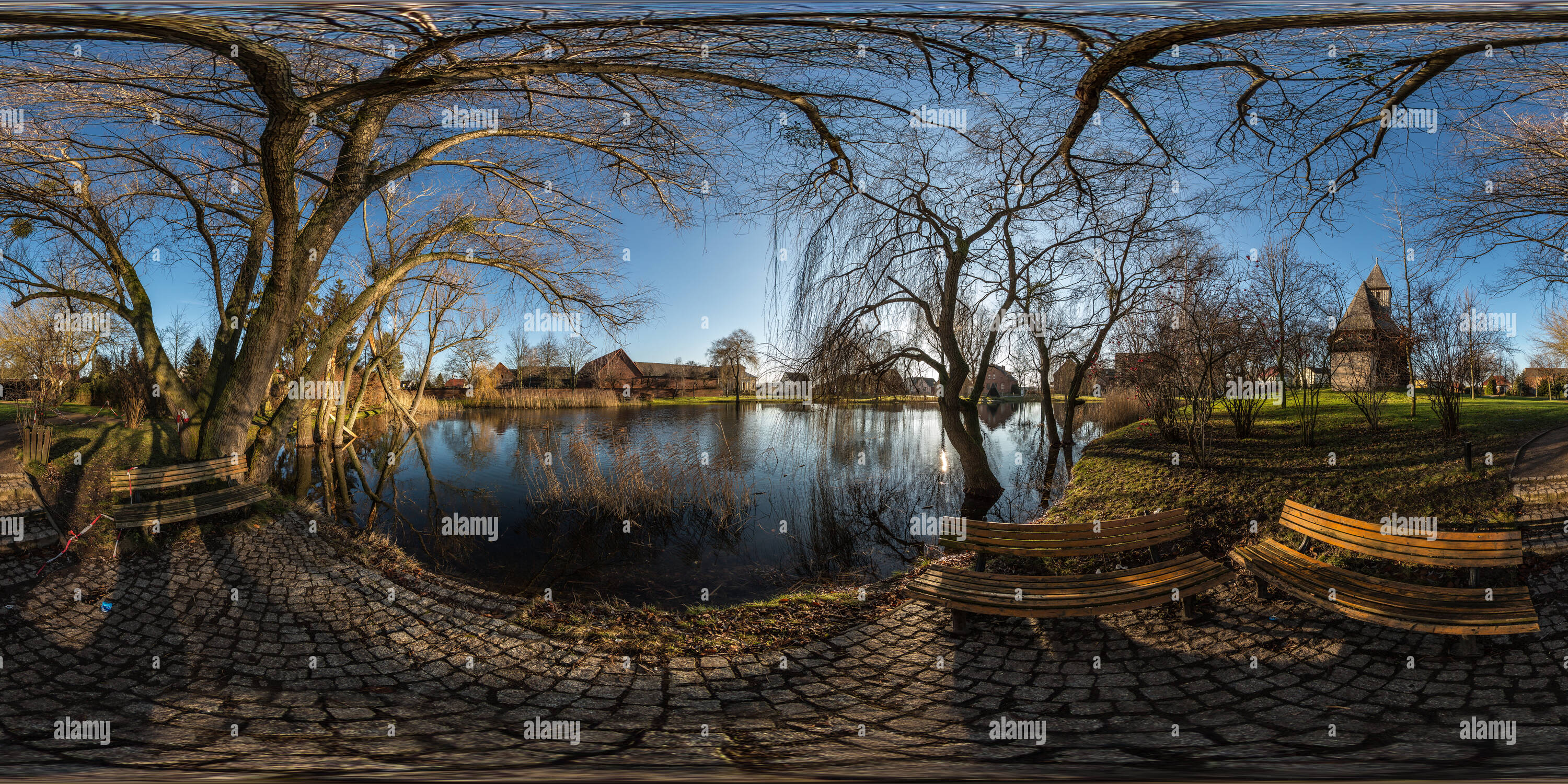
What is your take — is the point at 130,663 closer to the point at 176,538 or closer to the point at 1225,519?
the point at 176,538

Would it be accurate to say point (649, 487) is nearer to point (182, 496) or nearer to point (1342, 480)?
point (182, 496)

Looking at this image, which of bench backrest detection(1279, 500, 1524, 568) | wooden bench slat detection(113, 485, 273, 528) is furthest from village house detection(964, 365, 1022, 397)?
wooden bench slat detection(113, 485, 273, 528)

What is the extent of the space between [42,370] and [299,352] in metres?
3.50

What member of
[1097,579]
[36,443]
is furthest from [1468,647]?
[36,443]

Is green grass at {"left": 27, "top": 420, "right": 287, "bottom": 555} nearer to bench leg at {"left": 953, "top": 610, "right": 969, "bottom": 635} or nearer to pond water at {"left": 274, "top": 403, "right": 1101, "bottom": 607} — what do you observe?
pond water at {"left": 274, "top": 403, "right": 1101, "bottom": 607}

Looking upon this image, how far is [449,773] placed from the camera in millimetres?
1342

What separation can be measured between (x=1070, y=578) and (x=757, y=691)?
1622mm

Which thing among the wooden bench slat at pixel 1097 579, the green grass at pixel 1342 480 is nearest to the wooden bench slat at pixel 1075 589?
the wooden bench slat at pixel 1097 579

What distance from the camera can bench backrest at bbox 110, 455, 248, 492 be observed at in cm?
333

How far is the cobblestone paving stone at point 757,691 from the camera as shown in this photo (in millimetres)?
1480

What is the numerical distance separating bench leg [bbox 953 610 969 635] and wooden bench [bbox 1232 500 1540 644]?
1.46 metres

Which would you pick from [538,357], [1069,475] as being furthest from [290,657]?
[538,357]

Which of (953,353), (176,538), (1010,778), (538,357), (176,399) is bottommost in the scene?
(1010,778)

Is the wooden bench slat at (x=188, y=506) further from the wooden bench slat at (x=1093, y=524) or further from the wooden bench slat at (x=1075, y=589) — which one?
the wooden bench slat at (x=1093, y=524)
